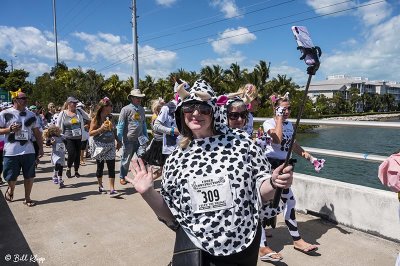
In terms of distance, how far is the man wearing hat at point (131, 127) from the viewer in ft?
21.8

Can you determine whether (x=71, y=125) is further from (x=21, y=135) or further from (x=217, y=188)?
(x=217, y=188)

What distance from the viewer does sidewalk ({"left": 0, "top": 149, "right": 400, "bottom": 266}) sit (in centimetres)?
377

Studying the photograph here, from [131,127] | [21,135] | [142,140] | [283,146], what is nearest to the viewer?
[283,146]

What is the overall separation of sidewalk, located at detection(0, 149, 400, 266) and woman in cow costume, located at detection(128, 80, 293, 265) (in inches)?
73.0

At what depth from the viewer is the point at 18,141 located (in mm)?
5633

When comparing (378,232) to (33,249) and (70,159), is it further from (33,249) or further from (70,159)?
(70,159)

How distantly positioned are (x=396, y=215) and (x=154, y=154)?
13.1 feet

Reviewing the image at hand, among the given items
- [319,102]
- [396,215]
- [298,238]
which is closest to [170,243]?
[298,238]

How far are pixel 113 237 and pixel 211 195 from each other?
283 centimetres

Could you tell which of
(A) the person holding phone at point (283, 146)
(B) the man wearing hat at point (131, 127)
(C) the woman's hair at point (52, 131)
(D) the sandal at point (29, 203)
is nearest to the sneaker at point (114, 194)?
(B) the man wearing hat at point (131, 127)

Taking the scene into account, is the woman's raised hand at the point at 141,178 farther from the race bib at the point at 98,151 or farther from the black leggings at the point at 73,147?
the black leggings at the point at 73,147

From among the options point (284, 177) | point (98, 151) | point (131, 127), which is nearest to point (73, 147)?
point (98, 151)

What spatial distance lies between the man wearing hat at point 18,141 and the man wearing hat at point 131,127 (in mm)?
1621

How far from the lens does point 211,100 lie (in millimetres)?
2195
